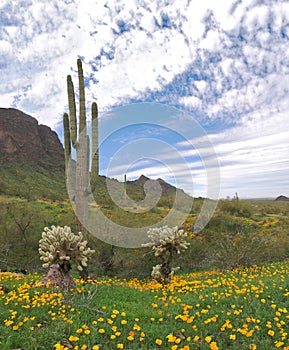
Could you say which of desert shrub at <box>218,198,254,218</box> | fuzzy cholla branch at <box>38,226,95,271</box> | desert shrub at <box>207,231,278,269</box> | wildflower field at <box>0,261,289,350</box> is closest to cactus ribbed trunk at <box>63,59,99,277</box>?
fuzzy cholla branch at <box>38,226,95,271</box>

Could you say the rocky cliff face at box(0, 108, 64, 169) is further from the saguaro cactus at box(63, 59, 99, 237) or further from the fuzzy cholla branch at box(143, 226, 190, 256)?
the fuzzy cholla branch at box(143, 226, 190, 256)

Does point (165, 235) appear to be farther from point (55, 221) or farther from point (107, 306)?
point (55, 221)

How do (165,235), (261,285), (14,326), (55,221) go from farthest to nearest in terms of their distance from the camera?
1. (55,221)
2. (165,235)
3. (261,285)
4. (14,326)

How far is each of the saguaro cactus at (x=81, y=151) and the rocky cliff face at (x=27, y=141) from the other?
233ft

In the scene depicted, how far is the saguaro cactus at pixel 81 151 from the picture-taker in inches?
384

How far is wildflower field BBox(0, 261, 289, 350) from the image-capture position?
399cm

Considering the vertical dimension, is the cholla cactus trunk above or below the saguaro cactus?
below

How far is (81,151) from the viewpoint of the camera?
10.1 m

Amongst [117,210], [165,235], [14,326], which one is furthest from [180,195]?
[14,326]

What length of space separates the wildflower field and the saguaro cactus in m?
3.58

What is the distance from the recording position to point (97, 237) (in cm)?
1512

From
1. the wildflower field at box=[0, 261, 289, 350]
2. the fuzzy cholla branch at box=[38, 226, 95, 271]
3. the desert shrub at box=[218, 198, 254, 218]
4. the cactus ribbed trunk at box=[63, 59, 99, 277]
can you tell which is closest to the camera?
the wildflower field at box=[0, 261, 289, 350]

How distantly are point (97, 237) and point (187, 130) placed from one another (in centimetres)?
745

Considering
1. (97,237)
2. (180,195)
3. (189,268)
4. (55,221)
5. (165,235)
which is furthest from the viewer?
(180,195)
